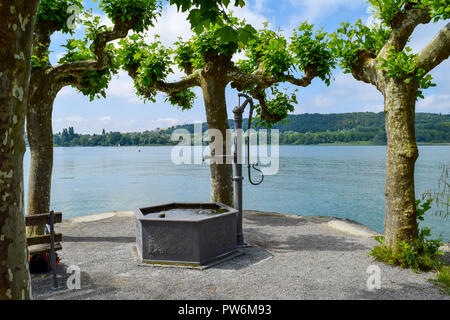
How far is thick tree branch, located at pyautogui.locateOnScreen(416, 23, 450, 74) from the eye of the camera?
5668mm

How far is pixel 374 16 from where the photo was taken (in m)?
6.50

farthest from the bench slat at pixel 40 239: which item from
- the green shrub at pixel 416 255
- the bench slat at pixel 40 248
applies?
the green shrub at pixel 416 255

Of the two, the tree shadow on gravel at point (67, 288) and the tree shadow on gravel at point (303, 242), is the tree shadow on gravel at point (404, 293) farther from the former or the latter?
the tree shadow on gravel at point (67, 288)

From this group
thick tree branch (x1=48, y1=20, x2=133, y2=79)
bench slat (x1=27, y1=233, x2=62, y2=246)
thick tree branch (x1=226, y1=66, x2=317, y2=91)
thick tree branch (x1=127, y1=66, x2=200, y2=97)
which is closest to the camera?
bench slat (x1=27, y1=233, x2=62, y2=246)

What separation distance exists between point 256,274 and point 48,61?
7139 millimetres

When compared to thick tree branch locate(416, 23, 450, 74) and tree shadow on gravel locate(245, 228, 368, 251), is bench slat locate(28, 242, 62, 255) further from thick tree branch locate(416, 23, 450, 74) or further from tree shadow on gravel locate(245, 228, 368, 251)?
thick tree branch locate(416, 23, 450, 74)

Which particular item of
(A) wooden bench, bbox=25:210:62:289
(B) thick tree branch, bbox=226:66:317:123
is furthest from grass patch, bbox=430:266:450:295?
(A) wooden bench, bbox=25:210:62:289

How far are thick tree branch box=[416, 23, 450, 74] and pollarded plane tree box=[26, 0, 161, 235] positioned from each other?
632 centimetres

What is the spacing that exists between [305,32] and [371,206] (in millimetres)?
23901

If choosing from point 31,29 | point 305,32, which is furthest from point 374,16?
point 31,29

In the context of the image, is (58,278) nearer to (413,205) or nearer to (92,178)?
(413,205)

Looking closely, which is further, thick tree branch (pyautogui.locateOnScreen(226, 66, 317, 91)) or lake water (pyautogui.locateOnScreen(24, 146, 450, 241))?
lake water (pyautogui.locateOnScreen(24, 146, 450, 241))

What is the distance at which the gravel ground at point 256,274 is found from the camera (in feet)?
16.0
